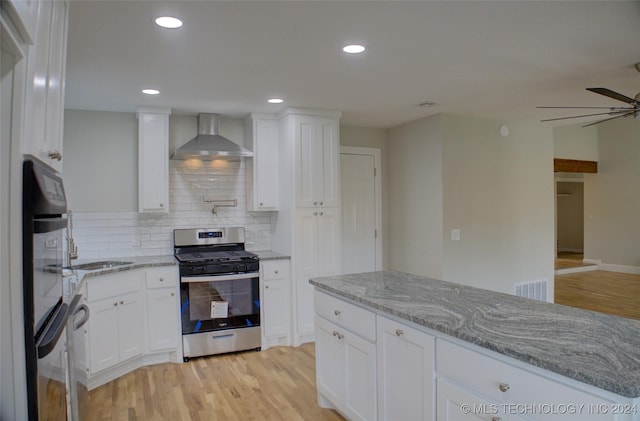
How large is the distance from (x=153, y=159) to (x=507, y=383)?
147 inches

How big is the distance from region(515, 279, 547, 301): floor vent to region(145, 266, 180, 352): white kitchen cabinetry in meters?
4.14

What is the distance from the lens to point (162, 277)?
3914mm

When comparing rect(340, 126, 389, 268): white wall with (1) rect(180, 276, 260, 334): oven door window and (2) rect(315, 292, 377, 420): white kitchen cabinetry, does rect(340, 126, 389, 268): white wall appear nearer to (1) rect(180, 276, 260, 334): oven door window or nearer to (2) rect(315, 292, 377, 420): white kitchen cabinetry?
(1) rect(180, 276, 260, 334): oven door window

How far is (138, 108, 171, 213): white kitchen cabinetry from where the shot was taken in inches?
163

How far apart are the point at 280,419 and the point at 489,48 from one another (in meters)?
2.84

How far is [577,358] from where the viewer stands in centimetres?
135

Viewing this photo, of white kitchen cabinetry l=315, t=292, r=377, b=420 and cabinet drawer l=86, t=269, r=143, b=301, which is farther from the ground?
cabinet drawer l=86, t=269, r=143, b=301

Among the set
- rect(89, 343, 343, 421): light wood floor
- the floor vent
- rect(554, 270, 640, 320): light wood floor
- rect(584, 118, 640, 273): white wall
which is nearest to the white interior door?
rect(89, 343, 343, 421): light wood floor

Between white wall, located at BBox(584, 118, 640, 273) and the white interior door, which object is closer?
the white interior door

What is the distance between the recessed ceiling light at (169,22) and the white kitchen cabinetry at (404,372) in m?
1.92

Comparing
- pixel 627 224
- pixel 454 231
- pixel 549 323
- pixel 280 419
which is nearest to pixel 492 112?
pixel 454 231

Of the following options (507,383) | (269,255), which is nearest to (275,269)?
(269,255)

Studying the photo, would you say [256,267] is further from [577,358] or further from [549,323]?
[577,358]

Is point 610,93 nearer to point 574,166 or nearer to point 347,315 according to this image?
point 347,315
